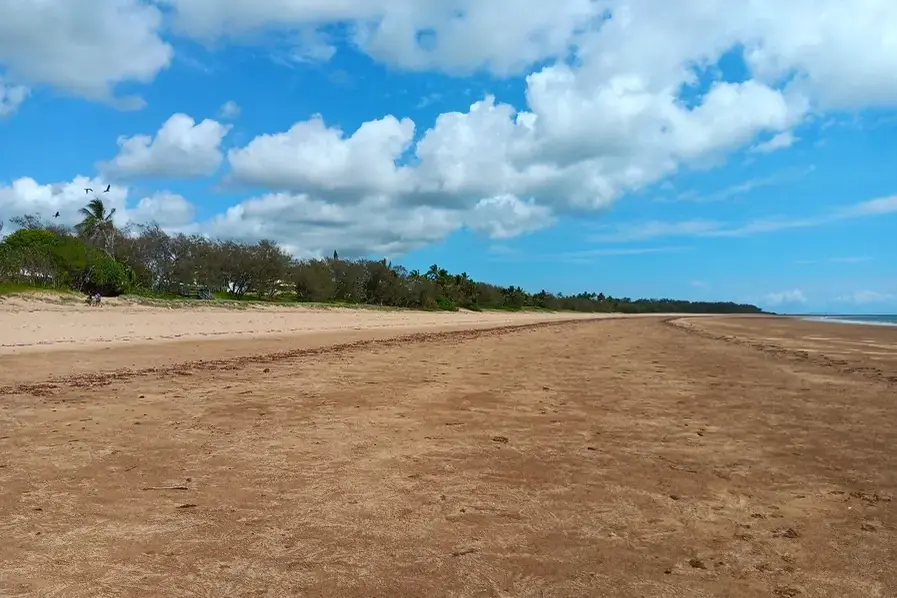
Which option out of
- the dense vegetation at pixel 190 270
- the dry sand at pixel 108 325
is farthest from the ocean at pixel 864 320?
the dry sand at pixel 108 325

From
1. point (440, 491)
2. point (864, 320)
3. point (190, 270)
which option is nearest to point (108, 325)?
point (440, 491)

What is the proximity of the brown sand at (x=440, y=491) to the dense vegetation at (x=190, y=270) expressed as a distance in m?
34.0

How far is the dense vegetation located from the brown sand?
34.0 metres

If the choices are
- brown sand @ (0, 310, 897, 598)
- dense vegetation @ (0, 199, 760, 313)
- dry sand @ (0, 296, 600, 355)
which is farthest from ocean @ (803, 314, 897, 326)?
brown sand @ (0, 310, 897, 598)

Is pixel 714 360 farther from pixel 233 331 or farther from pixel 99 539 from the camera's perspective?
pixel 233 331

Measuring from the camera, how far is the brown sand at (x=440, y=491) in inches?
138

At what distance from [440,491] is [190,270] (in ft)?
174

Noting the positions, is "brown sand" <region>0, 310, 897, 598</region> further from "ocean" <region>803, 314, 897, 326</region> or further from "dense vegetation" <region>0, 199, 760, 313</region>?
"ocean" <region>803, 314, 897, 326</region>

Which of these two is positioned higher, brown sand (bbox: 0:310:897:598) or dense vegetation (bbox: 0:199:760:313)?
dense vegetation (bbox: 0:199:760:313)

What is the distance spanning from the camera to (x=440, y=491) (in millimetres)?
5031

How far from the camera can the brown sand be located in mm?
3512

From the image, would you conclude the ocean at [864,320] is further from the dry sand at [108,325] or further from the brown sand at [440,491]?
the brown sand at [440,491]

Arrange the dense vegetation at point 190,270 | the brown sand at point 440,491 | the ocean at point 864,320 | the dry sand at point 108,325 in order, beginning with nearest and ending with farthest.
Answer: the brown sand at point 440,491, the dry sand at point 108,325, the dense vegetation at point 190,270, the ocean at point 864,320

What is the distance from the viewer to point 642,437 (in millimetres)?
7055
